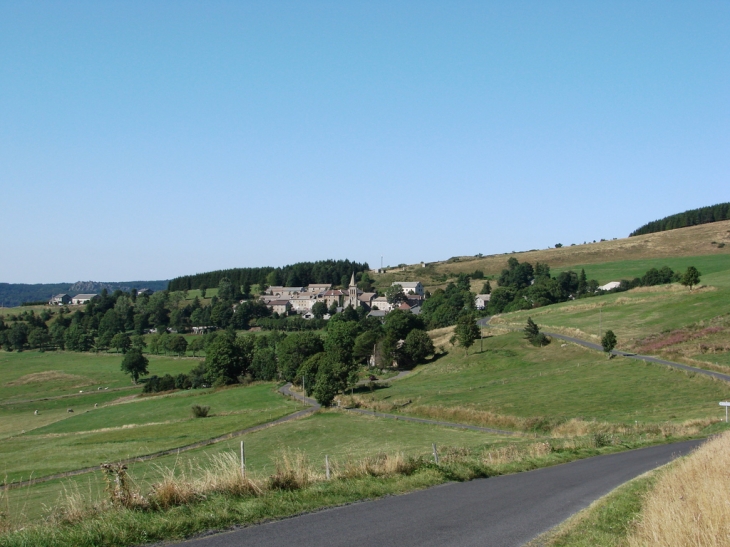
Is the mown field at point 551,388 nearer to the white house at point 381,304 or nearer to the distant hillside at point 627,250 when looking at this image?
the distant hillside at point 627,250

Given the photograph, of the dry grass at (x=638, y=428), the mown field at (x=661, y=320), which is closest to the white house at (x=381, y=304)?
the mown field at (x=661, y=320)

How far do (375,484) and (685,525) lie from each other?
19.0 feet

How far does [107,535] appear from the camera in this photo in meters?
7.98

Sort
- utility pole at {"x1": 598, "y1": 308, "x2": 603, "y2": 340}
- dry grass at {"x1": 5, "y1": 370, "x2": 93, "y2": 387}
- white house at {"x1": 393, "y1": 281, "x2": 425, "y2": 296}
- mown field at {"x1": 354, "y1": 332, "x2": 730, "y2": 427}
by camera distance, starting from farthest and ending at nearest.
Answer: white house at {"x1": 393, "y1": 281, "x2": 425, "y2": 296} → dry grass at {"x1": 5, "y1": 370, "x2": 93, "y2": 387} → utility pole at {"x1": 598, "y1": 308, "x2": 603, "y2": 340} → mown field at {"x1": 354, "y1": 332, "x2": 730, "y2": 427}

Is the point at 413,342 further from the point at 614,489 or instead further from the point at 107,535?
the point at 107,535

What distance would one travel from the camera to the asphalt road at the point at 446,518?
835 centimetres

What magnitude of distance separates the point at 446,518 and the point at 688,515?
356cm

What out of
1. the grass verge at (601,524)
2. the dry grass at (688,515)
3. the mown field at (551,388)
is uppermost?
the dry grass at (688,515)

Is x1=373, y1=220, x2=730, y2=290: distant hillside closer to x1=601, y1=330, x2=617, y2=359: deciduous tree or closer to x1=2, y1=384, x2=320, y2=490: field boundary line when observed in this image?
x1=601, y1=330, x2=617, y2=359: deciduous tree

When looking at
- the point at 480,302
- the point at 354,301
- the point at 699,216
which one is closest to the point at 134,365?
the point at 480,302

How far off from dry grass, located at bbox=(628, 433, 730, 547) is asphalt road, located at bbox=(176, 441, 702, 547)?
1695 millimetres

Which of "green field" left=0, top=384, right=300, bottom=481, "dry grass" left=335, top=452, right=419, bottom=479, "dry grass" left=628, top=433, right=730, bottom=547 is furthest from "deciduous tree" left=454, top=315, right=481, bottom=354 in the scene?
"dry grass" left=628, top=433, right=730, bottom=547

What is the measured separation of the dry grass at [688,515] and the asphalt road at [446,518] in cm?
170

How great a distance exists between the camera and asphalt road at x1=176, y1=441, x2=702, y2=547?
8.35 metres
